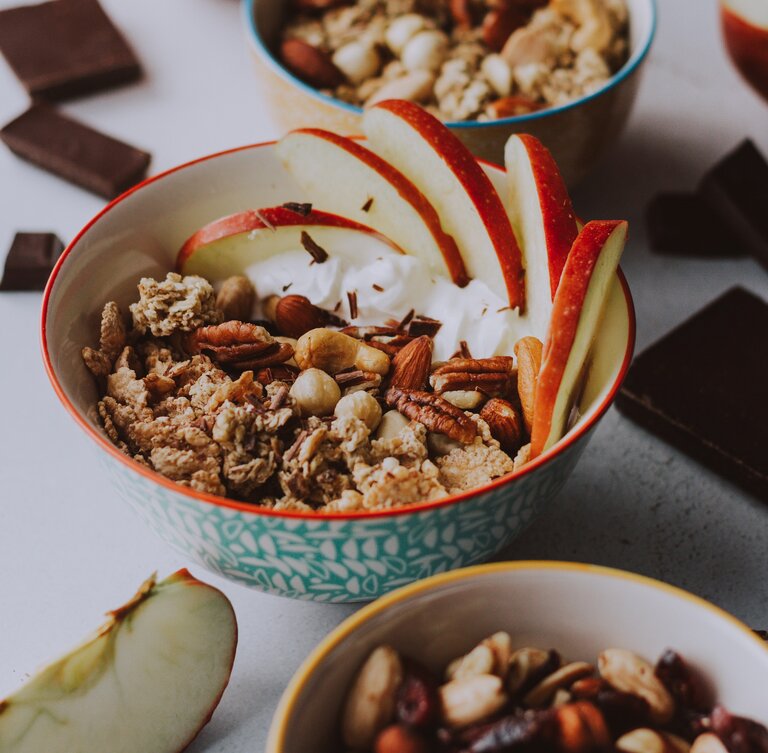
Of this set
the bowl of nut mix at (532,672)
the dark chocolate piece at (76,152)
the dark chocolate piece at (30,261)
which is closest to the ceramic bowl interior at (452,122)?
the dark chocolate piece at (76,152)

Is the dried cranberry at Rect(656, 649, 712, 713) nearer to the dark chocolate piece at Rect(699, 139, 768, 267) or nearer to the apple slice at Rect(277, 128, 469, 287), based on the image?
the apple slice at Rect(277, 128, 469, 287)

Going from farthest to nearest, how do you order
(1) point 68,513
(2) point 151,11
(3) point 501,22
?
(2) point 151,11
(3) point 501,22
(1) point 68,513

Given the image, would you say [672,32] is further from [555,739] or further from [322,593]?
[555,739]

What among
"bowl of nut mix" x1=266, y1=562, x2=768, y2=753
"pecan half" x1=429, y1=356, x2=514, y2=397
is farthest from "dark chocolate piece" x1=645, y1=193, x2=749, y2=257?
"bowl of nut mix" x1=266, y1=562, x2=768, y2=753

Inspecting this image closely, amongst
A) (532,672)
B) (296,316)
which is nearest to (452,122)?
(296,316)

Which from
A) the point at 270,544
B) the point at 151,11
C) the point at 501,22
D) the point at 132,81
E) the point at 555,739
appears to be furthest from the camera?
the point at 151,11

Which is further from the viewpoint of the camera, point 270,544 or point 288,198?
point 288,198

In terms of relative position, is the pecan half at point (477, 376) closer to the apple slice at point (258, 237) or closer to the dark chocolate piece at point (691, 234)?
the apple slice at point (258, 237)

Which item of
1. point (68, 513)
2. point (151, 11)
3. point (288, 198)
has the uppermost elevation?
point (288, 198)

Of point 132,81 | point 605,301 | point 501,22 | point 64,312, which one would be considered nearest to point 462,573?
point 605,301
